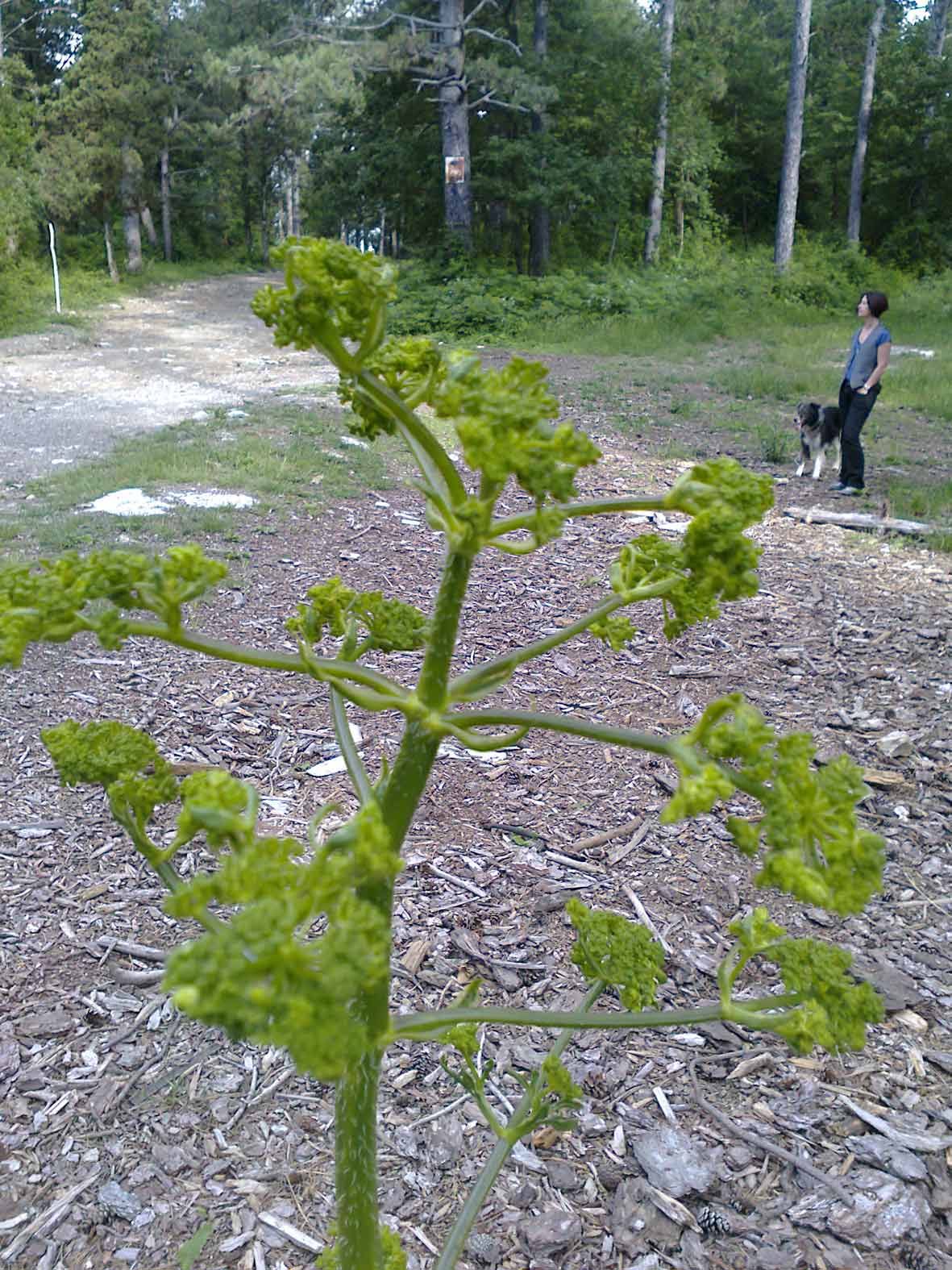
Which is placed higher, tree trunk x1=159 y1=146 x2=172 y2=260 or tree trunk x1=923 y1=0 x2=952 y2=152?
tree trunk x1=923 y1=0 x2=952 y2=152

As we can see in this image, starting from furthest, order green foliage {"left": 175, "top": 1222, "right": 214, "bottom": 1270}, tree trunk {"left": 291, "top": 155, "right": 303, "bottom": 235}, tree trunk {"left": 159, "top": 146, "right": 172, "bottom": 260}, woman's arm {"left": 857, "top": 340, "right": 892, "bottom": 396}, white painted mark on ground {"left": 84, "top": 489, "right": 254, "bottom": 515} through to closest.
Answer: tree trunk {"left": 291, "top": 155, "right": 303, "bottom": 235} → tree trunk {"left": 159, "top": 146, "right": 172, "bottom": 260} → woman's arm {"left": 857, "top": 340, "right": 892, "bottom": 396} → white painted mark on ground {"left": 84, "top": 489, "right": 254, "bottom": 515} → green foliage {"left": 175, "top": 1222, "right": 214, "bottom": 1270}

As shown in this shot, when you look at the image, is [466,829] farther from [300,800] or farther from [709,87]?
[709,87]

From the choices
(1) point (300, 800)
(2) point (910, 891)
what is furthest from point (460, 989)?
(2) point (910, 891)

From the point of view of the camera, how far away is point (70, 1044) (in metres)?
2.29

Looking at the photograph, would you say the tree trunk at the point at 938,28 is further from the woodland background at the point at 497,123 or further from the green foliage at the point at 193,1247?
the green foliage at the point at 193,1247

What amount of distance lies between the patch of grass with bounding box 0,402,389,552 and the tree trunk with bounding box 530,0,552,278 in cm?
1408

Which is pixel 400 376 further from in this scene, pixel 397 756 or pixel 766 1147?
pixel 766 1147

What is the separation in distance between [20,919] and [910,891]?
8.31ft

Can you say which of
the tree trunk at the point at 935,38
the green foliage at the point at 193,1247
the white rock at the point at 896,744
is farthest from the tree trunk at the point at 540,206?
the green foliage at the point at 193,1247

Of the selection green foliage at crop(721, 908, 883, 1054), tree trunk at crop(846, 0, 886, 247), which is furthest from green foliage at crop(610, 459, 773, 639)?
tree trunk at crop(846, 0, 886, 247)

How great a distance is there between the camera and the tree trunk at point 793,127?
825 inches

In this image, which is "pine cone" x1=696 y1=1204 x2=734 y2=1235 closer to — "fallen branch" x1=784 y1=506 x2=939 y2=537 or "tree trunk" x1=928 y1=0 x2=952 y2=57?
"fallen branch" x1=784 y1=506 x2=939 y2=537

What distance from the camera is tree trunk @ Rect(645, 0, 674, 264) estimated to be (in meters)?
23.5

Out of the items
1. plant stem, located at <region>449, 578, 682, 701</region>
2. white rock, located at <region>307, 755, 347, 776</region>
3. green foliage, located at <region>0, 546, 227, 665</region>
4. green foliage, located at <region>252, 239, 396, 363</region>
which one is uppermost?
green foliage, located at <region>252, 239, 396, 363</region>
